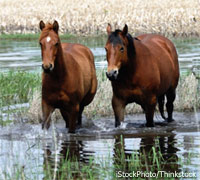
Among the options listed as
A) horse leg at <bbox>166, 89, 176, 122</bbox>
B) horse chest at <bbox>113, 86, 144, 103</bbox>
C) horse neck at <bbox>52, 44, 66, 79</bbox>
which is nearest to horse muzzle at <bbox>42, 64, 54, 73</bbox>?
horse neck at <bbox>52, 44, 66, 79</bbox>

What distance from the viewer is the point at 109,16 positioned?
29656 mm

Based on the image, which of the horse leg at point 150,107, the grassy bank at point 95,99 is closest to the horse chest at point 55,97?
the horse leg at point 150,107

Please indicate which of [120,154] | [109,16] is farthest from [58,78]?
[109,16]

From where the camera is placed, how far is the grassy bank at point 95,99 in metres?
11.5

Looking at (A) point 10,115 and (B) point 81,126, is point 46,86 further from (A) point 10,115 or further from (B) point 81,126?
(A) point 10,115

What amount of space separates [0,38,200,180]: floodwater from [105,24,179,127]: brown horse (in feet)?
1.41

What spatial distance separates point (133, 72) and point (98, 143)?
1.31m

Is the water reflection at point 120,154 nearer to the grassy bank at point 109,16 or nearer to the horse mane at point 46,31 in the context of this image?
the horse mane at point 46,31

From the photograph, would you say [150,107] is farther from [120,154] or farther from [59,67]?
[120,154]

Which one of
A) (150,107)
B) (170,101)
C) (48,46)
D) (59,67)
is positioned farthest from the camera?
(170,101)

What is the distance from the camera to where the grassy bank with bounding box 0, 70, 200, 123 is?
37.8 feet

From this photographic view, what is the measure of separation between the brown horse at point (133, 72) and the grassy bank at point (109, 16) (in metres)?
16.1

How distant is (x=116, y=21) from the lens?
28.5 metres

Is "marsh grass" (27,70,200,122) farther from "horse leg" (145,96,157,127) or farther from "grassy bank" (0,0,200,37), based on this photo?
"grassy bank" (0,0,200,37)
